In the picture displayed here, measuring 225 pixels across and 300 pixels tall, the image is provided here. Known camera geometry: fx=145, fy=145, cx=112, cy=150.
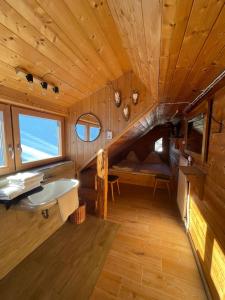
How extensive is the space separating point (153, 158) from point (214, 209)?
3.68 m

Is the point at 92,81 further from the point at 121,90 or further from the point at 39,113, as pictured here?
the point at 39,113

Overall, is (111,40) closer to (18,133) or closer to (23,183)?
(18,133)

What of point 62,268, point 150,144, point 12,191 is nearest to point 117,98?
point 12,191

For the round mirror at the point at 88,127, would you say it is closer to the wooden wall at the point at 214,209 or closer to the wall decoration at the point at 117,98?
the wall decoration at the point at 117,98

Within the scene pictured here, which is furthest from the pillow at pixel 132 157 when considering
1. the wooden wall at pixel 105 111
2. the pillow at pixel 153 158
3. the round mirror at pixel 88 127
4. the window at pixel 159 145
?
the round mirror at pixel 88 127

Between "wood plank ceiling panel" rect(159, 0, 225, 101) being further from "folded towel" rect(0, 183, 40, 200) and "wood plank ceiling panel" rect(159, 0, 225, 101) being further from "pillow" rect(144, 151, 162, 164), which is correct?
"pillow" rect(144, 151, 162, 164)

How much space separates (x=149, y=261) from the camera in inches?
66.7

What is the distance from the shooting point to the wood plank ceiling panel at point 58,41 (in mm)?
930

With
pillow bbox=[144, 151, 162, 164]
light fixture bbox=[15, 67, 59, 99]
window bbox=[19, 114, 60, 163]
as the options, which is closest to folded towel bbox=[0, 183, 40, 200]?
window bbox=[19, 114, 60, 163]

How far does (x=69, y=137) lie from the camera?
2.63 m

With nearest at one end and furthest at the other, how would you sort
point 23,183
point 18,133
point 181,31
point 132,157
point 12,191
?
point 181,31, point 12,191, point 23,183, point 18,133, point 132,157

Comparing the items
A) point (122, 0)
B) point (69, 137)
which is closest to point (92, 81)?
point (69, 137)

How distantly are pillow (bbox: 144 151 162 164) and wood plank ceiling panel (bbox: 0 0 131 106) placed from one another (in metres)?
3.52

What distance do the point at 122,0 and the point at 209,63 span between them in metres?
0.65
